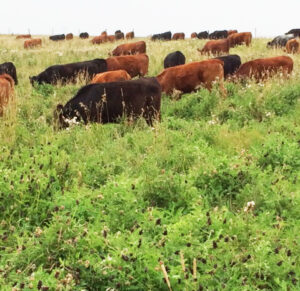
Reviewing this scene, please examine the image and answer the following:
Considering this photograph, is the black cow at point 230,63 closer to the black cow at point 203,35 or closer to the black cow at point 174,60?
the black cow at point 174,60

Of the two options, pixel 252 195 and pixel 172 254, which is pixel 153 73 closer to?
pixel 252 195

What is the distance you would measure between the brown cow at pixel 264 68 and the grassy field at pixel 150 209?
147 inches

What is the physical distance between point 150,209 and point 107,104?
390cm

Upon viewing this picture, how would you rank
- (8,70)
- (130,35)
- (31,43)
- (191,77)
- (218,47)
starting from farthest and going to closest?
(130,35)
(31,43)
(218,47)
(8,70)
(191,77)

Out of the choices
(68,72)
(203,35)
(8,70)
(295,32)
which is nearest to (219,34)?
(203,35)

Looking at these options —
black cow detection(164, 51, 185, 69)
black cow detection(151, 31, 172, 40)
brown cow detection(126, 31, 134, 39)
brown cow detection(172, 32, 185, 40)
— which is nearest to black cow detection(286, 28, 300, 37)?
brown cow detection(172, 32, 185, 40)

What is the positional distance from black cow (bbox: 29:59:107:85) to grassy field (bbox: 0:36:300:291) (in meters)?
5.68

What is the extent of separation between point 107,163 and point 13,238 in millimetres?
1779

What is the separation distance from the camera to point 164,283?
2.61 metres

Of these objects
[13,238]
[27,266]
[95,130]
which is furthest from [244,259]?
[95,130]

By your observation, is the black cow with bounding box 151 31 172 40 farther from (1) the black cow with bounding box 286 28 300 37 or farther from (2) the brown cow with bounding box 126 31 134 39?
(1) the black cow with bounding box 286 28 300 37

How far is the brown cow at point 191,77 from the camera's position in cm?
968

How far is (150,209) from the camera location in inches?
141

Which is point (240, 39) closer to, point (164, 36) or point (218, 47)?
point (218, 47)
